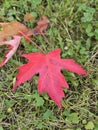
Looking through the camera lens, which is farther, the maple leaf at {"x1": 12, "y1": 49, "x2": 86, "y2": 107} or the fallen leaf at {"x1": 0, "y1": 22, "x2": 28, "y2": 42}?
the fallen leaf at {"x1": 0, "y1": 22, "x2": 28, "y2": 42}

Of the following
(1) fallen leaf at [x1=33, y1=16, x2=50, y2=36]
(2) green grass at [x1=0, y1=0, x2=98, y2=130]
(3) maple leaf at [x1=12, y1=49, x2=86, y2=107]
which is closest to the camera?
(3) maple leaf at [x1=12, y1=49, x2=86, y2=107]

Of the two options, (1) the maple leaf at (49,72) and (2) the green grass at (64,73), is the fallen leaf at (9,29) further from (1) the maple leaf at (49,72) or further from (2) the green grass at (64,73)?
(1) the maple leaf at (49,72)

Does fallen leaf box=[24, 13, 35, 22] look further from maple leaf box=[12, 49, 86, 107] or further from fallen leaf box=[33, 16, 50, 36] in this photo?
maple leaf box=[12, 49, 86, 107]

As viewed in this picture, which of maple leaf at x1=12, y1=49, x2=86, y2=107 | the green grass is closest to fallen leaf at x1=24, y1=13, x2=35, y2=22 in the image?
the green grass

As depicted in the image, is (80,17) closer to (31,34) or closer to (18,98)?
(31,34)

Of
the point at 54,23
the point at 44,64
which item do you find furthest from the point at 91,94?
the point at 54,23

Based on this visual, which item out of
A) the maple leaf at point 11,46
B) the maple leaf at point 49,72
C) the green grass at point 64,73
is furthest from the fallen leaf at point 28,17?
the maple leaf at point 49,72
